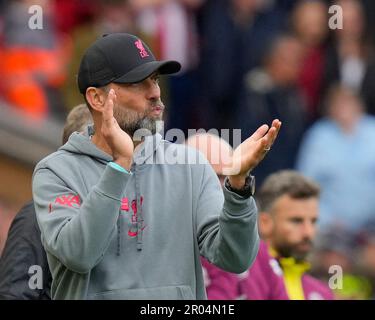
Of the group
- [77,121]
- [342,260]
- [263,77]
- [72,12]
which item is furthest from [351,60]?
[77,121]

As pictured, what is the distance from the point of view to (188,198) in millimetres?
4781

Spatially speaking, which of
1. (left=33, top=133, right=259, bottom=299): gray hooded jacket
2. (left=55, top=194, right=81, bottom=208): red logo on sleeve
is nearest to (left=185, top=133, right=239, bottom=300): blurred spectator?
(left=33, top=133, right=259, bottom=299): gray hooded jacket

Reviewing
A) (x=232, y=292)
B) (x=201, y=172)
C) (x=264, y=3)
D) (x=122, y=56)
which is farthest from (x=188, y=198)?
(x=264, y=3)

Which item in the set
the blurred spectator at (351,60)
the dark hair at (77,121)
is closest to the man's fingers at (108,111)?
the dark hair at (77,121)

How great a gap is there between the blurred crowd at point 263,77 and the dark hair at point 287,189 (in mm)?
2585

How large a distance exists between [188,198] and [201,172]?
15 centimetres

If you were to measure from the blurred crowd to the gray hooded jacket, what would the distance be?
455 centimetres

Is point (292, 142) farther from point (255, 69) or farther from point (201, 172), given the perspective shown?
point (201, 172)

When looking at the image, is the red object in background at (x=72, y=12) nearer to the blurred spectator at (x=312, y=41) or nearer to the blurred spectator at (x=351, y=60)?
the blurred spectator at (x=312, y=41)

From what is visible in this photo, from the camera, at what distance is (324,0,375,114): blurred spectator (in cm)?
1019

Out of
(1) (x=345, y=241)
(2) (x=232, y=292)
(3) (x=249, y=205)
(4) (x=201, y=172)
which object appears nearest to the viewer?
(3) (x=249, y=205)

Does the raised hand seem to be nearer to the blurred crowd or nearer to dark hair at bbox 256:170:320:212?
dark hair at bbox 256:170:320:212

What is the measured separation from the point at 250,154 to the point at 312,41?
5950mm

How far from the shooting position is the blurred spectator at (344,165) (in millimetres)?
9734
